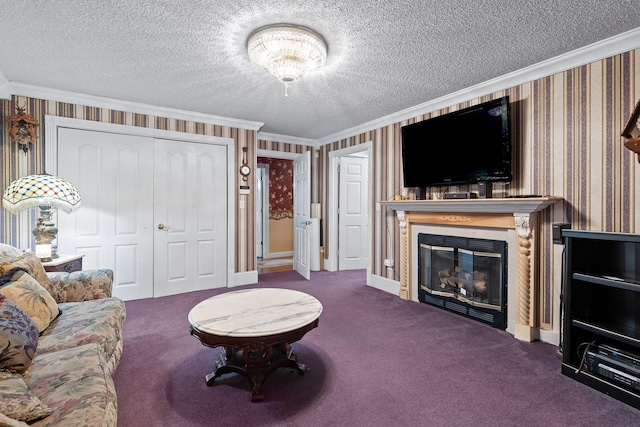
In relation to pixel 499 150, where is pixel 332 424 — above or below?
below

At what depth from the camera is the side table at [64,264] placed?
106 inches

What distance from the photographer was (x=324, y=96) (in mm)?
3389

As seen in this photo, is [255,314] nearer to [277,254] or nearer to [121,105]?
[121,105]

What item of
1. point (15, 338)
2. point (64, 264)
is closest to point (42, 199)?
point (64, 264)

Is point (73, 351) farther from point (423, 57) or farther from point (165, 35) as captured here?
point (423, 57)

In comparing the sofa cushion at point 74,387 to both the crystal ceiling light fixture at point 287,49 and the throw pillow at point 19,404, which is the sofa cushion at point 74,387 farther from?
the crystal ceiling light fixture at point 287,49

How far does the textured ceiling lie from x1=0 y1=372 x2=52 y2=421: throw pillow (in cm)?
200

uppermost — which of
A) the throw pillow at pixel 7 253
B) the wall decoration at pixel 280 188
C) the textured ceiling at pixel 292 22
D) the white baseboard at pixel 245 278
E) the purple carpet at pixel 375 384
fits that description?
the textured ceiling at pixel 292 22

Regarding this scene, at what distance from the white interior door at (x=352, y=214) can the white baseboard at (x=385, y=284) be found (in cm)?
104

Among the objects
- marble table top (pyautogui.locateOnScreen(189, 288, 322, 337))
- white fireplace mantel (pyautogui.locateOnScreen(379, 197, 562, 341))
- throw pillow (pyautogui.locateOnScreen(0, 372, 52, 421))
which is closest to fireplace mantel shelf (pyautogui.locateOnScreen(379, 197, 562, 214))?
white fireplace mantel (pyautogui.locateOnScreen(379, 197, 562, 341))

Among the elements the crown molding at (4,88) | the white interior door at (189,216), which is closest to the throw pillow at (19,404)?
the white interior door at (189,216)

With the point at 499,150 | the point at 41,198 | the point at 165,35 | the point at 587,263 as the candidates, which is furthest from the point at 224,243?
the point at 587,263

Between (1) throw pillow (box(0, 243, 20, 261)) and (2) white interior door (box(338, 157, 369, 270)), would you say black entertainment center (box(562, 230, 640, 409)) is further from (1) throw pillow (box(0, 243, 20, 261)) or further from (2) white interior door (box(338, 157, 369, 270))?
(1) throw pillow (box(0, 243, 20, 261))

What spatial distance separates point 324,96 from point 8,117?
3182 mm
